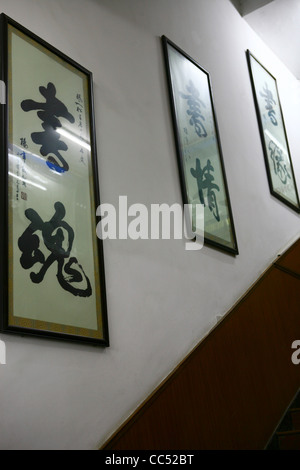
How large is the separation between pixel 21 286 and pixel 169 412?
2.90 feet

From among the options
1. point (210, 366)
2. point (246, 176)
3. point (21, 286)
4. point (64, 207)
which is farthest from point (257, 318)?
point (21, 286)

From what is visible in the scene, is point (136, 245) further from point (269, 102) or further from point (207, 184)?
point (269, 102)

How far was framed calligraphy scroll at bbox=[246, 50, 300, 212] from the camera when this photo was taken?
169 inches

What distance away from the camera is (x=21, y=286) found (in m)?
1.95

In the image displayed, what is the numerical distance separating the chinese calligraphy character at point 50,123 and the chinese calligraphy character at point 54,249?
196 millimetres

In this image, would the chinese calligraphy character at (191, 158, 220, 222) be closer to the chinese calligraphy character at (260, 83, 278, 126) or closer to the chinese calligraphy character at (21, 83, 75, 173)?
the chinese calligraphy character at (21, 83, 75, 173)

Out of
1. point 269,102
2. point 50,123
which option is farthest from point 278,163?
point 50,123

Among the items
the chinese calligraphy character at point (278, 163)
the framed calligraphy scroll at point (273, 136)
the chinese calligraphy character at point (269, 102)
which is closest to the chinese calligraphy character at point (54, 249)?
the framed calligraphy scroll at point (273, 136)

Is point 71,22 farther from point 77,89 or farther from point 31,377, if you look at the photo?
point 31,377

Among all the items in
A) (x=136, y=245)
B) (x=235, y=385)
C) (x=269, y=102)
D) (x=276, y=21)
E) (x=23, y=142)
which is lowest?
(x=235, y=385)

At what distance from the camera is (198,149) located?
3.32 meters

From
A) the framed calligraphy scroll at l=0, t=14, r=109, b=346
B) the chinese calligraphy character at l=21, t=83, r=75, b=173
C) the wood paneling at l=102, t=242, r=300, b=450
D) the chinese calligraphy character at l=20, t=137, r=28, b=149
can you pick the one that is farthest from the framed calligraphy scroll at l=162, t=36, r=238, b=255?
the chinese calligraphy character at l=20, t=137, r=28, b=149

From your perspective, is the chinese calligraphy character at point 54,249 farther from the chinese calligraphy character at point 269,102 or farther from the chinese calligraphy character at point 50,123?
the chinese calligraphy character at point 269,102

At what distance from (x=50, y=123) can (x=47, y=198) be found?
361mm
